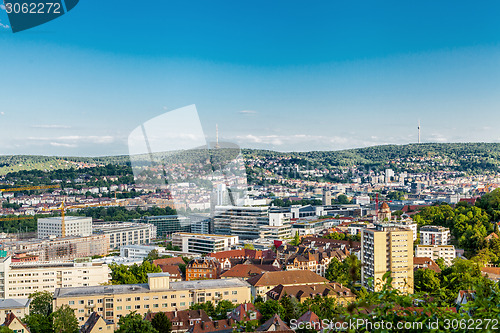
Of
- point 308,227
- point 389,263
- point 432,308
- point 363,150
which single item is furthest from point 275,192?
point 432,308

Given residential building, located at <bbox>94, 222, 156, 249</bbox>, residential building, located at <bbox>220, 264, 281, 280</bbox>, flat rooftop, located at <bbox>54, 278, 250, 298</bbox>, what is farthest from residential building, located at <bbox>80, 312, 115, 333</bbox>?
residential building, located at <bbox>94, 222, 156, 249</bbox>

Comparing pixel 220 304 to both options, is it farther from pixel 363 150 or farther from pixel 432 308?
pixel 363 150

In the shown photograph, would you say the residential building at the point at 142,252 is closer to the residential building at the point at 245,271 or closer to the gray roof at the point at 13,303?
the residential building at the point at 245,271

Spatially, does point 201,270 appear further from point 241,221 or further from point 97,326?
point 241,221

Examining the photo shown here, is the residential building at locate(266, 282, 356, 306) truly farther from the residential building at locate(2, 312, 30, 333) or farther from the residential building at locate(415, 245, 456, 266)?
the residential building at locate(415, 245, 456, 266)

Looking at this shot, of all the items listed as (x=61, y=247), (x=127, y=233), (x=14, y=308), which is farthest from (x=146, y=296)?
(x=127, y=233)
